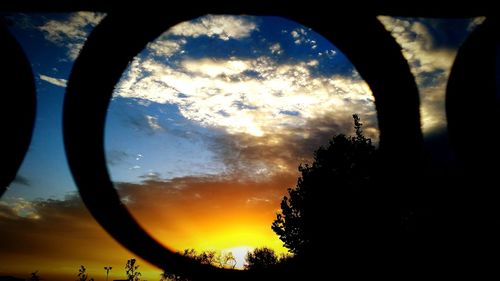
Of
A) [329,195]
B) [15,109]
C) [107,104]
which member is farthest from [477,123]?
[329,195]

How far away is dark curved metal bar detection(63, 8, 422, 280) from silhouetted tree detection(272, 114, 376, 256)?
27.3m

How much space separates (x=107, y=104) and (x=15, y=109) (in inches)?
28.0

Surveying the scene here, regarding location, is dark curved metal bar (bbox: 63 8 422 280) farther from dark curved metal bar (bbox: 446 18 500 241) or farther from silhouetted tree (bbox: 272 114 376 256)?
silhouetted tree (bbox: 272 114 376 256)

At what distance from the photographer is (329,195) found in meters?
32.2

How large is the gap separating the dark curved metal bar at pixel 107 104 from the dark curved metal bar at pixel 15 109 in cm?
51

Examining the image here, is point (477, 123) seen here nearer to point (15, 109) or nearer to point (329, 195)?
point (15, 109)

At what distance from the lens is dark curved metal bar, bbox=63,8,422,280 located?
2.05 meters

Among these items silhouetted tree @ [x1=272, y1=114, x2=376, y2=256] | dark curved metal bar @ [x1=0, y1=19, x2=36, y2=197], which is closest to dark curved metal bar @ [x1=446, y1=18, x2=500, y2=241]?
dark curved metal bar @ [x1=0, y1=19, x2=36, y2=197]

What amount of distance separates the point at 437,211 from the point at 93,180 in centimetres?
2972

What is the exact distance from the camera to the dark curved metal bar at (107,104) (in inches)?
80.7

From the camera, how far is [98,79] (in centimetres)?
207

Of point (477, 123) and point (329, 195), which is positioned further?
point (329, 195)

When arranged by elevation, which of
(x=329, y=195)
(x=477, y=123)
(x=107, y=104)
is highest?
(x=329, y=195)

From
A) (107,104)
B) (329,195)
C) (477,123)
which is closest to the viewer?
(107,104)
